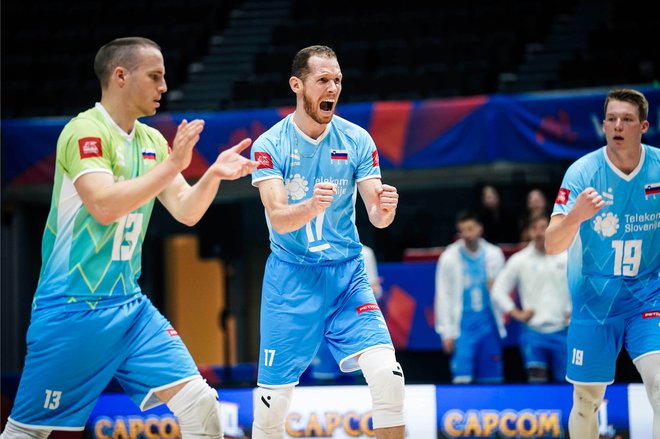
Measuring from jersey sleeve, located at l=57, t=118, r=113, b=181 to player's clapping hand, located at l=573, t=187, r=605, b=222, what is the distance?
8.91ft

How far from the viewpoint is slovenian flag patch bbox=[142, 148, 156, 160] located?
5637mm

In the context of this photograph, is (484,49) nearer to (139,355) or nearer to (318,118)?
(318,118)

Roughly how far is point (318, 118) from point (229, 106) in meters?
9.39

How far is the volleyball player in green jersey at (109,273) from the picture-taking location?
5.22m

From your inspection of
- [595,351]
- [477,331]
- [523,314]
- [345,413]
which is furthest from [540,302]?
[595,351]

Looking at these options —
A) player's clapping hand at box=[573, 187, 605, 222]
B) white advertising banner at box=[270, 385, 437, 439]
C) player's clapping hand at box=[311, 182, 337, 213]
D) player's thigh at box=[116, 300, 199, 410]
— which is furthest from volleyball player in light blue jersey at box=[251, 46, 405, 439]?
white advertising banner at box=[270, 385, 437, 439]

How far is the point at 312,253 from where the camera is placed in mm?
6074

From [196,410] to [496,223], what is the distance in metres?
8.03

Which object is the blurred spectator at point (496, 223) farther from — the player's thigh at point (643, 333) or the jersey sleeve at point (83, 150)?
the jersey sleeve at point (83, 150)

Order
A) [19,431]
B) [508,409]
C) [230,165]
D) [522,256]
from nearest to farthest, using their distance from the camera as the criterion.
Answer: [19,431] → [230,165] → [508,409] → [522,256]

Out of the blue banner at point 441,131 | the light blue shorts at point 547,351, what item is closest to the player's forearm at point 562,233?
the light blue shorts at point 547,351

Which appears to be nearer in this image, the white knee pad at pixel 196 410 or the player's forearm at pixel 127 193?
the player's forearm at pixel 127 193

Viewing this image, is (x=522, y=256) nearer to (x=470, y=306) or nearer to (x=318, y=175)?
(x=470, y=306)

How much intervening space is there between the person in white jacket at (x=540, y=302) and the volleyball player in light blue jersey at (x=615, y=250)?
14.2 feet
